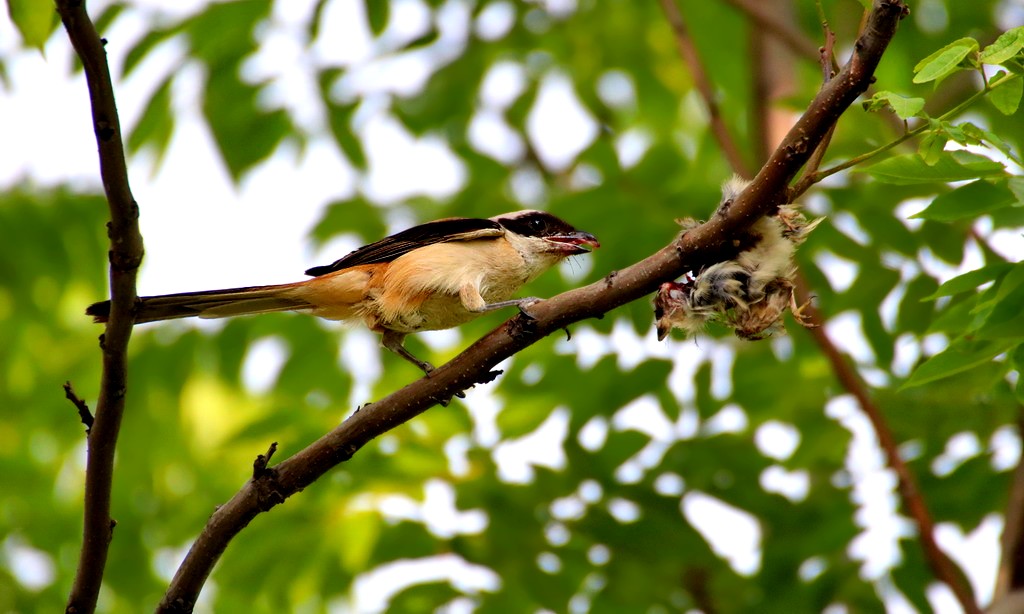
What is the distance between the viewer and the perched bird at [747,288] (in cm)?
323

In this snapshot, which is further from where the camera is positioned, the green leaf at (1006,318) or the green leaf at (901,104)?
the green leaf at (1006,318)

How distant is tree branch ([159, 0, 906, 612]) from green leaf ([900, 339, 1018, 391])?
0.86m

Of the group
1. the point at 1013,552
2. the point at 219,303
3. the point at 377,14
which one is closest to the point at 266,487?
the point at 219,303

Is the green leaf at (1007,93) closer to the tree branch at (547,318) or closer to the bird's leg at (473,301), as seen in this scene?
the tree branch at (547,318)

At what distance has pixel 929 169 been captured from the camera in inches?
123

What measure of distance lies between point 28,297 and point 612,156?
432cm

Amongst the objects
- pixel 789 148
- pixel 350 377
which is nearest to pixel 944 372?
pixel 789 148

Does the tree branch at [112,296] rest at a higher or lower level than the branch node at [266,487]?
higher

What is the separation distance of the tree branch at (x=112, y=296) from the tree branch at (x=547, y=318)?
0.98 feet

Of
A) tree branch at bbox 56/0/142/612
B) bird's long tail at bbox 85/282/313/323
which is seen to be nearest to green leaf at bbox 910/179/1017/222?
tree branch at bbox 56/0/142/612

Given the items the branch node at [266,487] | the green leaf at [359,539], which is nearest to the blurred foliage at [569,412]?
the green leaf at [359,539]

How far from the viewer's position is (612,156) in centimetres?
547

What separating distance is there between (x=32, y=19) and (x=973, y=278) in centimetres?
334

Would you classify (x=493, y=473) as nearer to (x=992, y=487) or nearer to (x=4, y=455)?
(x=992, y=487)
